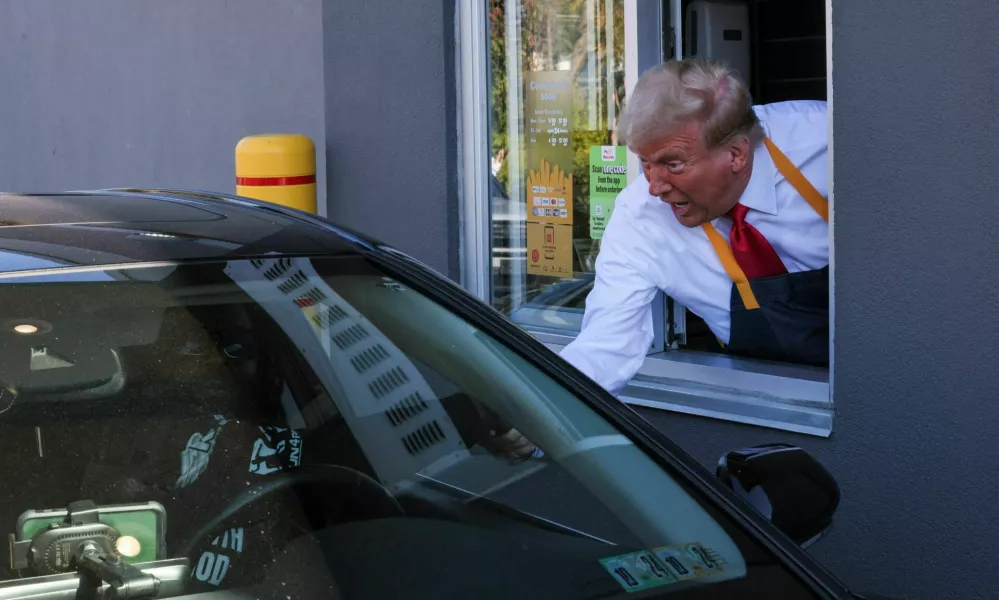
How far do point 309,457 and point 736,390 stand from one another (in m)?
2.22

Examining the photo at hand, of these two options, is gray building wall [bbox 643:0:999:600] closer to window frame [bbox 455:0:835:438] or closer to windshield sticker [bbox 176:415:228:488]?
window frame [bbox 455:0:835:438]

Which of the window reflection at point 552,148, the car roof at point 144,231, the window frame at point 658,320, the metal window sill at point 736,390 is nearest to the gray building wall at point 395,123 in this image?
the window frame at point 658,320

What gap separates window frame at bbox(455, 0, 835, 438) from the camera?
3.82 meters

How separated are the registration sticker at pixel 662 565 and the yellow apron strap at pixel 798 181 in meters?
2.07

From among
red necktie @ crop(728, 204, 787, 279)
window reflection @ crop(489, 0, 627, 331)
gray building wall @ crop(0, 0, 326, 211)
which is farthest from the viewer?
gray building wall @ crop(0, 0, 326, 211)

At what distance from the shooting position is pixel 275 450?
6.87ft

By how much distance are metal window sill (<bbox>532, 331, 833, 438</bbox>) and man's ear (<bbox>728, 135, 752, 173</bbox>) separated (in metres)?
0.70

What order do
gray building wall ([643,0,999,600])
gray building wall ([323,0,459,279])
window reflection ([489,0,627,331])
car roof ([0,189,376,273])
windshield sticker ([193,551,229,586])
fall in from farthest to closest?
gray building wall ([323,0,459,279]) → window reflection ([489,0,627,331]) → gray building wall ([643,0,999,600]) → car roof ([0,189,376,273]) → windshield sticker ([193,551,229,586])

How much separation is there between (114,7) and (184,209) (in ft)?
19.4

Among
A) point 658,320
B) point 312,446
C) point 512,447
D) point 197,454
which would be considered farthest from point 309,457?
point 658,320

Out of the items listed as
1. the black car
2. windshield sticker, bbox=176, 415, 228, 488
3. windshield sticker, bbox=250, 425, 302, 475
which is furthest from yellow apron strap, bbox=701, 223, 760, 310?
windshield sticker, bbox=176, 415, 228, 488

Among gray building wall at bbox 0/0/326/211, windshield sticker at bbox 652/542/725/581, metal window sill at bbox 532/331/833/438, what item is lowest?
metal window sill at bbox 532/331/833/438

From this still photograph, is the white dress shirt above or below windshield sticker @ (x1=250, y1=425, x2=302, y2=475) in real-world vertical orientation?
above

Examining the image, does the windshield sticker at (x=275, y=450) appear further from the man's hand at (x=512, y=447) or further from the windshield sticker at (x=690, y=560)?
the windshield sticker at (x=690, y=560)
